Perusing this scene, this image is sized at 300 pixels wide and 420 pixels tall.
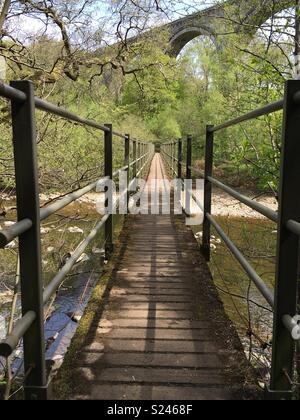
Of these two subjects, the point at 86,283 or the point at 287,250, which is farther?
the point at 86,283

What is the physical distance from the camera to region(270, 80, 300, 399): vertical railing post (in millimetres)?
1256

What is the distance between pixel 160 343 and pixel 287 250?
98cm

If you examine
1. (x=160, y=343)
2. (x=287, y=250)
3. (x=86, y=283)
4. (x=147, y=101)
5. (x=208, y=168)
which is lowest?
(x=86, y=283)

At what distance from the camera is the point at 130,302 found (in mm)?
2547

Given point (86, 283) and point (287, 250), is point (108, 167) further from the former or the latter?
point (287, 250)

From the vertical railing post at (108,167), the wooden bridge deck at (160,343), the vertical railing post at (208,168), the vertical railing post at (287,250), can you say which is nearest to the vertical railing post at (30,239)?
the wooden bridge deck at (160,343)

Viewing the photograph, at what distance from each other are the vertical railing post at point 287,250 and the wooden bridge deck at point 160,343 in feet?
0.98

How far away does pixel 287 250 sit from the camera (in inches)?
50.8

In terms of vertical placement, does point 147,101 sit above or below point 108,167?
above

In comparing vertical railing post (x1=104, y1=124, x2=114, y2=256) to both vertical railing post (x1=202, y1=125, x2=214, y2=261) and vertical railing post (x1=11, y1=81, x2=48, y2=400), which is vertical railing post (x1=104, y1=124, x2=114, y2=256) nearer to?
vertical railing post (x1=202, y1=125, x2=214, y2=261)

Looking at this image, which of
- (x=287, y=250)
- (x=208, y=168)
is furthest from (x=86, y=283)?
(x=287, y=250)

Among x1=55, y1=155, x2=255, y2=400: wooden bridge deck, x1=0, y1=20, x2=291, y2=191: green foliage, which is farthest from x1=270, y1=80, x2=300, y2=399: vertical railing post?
x1=0, y1=20, x2=291, y2=191: green foliage
